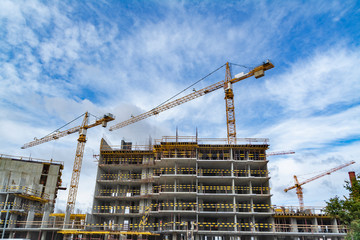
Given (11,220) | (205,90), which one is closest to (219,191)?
(205,90)

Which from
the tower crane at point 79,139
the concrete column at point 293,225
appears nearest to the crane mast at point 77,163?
the tower crane at point 79,139

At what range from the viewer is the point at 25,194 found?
1937 inches

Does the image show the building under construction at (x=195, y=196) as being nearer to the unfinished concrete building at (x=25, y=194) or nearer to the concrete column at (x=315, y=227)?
the concrete column at (x=315, y=227)

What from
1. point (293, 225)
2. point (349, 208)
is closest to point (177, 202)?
point (293, 225)

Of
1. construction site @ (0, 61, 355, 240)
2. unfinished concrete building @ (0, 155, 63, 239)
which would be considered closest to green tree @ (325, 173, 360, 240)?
construction site @ (0, 61, 355, 240)

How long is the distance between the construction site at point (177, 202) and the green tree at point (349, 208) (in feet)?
20.8

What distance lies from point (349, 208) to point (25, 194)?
51.4 metres

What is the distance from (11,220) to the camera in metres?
46.5

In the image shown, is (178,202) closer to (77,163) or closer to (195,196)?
(195,196)

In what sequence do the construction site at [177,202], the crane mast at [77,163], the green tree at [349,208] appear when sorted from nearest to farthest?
the green tree at [349,208], the construction site at [177,202], the crane mast at [77,163]

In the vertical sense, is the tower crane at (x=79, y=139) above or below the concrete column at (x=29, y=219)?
above

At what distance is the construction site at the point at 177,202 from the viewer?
4612 cm

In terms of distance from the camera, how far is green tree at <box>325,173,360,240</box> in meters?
37.0

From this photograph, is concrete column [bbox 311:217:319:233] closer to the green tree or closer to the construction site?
the construction site
